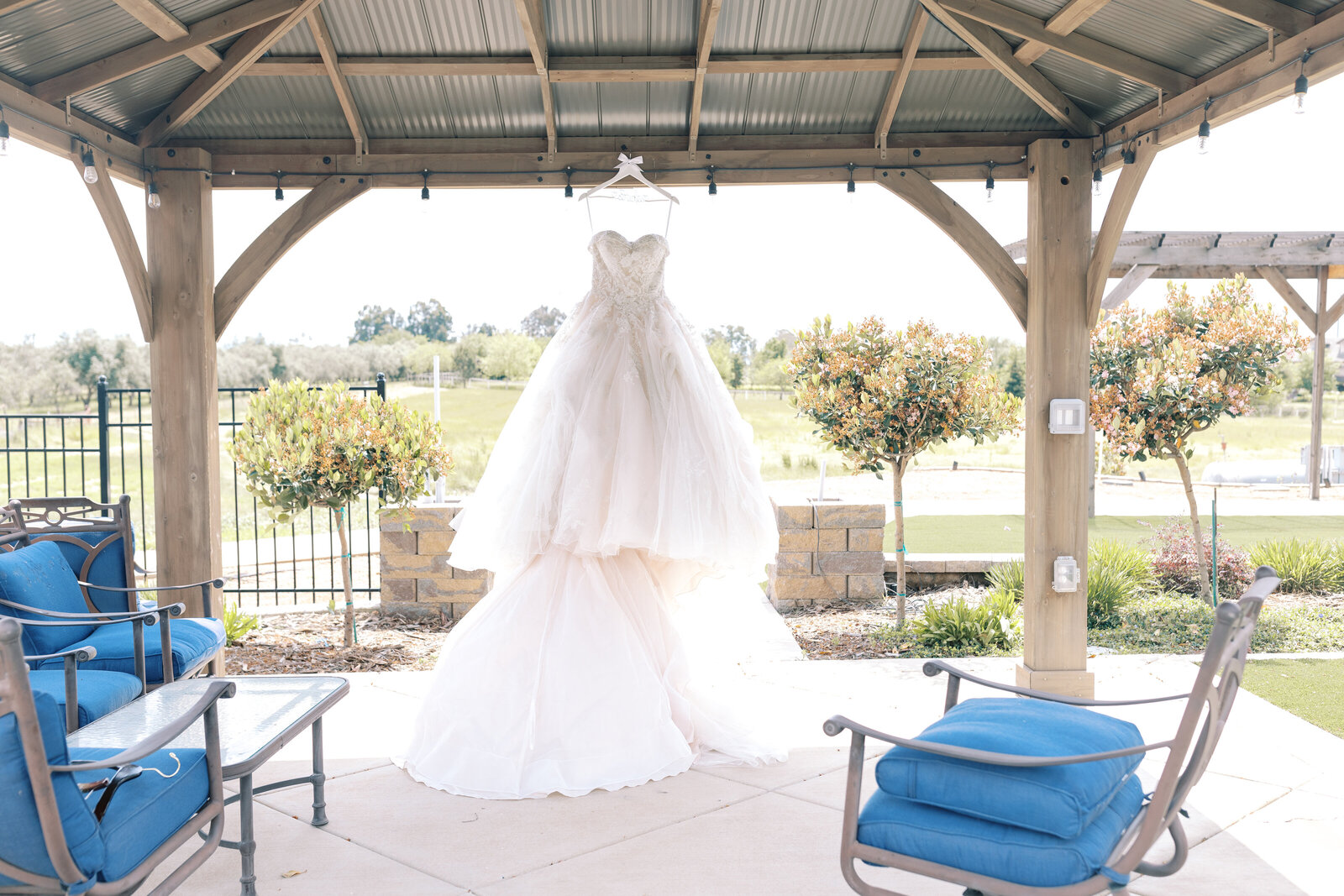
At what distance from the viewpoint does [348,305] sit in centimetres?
2162

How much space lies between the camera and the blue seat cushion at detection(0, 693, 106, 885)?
1.74 metres

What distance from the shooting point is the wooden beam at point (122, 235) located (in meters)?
4.12

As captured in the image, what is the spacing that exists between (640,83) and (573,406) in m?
1.82

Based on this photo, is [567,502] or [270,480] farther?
[270,480]

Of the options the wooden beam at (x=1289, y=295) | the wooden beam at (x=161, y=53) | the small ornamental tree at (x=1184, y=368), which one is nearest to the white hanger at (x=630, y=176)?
the wooden beam at (x=161, y=53)

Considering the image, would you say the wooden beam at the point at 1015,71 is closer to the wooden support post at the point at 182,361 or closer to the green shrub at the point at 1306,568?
the wooden support post at the point at 182,361

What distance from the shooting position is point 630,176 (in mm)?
4574

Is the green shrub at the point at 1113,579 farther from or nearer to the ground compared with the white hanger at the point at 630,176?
nearer to the ground

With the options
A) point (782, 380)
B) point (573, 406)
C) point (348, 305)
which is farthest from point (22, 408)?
point (573, 406)

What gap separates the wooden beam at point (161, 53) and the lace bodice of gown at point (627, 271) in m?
1.59

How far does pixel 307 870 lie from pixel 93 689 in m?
1.04

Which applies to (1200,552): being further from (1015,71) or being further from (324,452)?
(324,452)

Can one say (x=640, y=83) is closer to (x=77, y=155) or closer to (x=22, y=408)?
(x=77, y=155)

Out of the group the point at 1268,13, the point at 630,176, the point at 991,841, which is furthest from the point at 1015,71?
the point at 991,841
